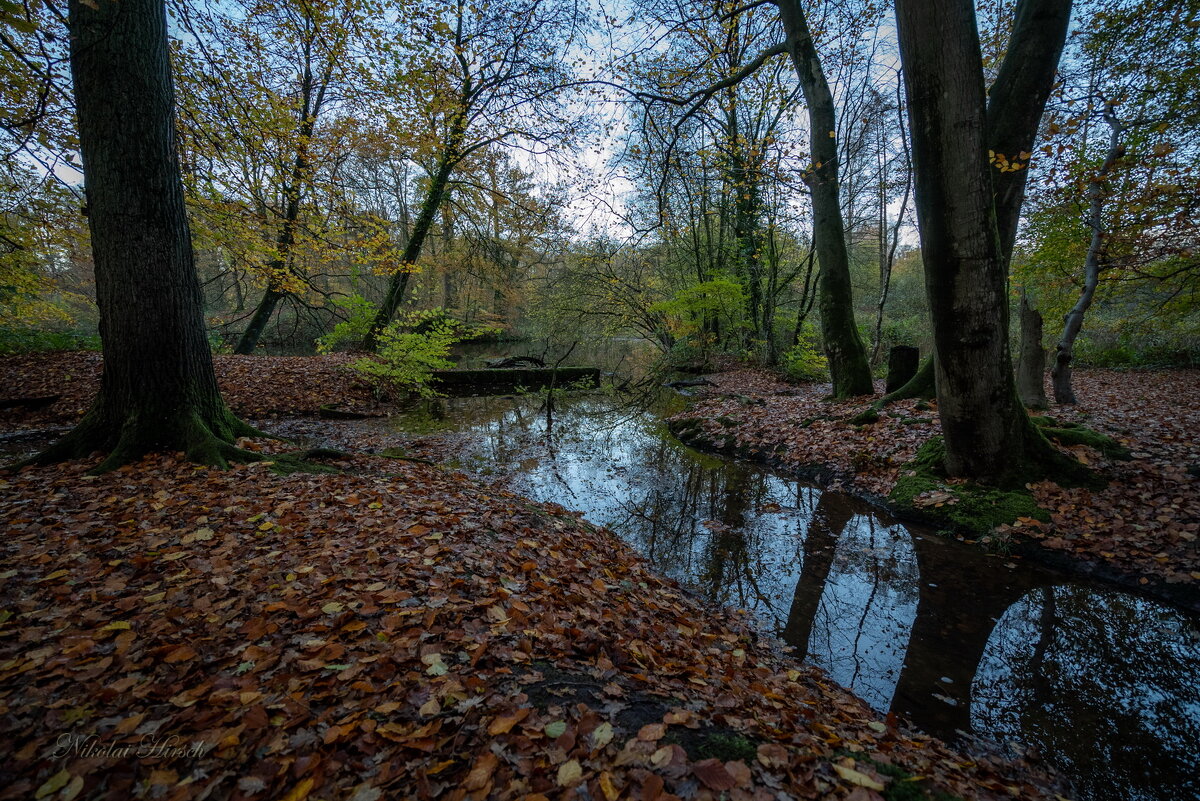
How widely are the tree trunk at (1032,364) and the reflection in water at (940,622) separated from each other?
4767 mm

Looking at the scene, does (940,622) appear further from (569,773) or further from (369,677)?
(369,677)

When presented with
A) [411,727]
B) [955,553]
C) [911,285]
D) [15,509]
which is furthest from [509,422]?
[911,285]

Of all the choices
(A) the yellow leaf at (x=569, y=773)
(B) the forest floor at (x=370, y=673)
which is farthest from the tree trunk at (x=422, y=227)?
(A) the yellow leaf at (x=569, y=773)

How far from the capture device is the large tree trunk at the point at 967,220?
414 cm

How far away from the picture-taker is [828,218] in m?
8.92

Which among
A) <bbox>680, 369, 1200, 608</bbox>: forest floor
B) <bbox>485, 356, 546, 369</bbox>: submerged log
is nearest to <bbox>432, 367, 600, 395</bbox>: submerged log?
<bbox>485, 356, 546, 369</bbox>: submerged log

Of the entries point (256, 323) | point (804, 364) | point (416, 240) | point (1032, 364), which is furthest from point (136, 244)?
point (804, 364)

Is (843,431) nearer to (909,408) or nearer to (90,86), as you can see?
(909,408)

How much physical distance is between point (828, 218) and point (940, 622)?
25.5 ft

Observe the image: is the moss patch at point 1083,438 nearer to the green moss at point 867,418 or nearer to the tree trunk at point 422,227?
the green moss at point 867,418

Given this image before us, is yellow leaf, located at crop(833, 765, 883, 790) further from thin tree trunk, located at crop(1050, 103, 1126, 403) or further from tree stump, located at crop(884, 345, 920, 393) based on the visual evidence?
tree stump, located at crop(884, 345, 920, 393)

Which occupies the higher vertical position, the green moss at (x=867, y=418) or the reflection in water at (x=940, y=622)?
the green moss at (x=867, y=418)

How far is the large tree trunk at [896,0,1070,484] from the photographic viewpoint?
4145 mm

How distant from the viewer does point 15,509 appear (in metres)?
3.21
